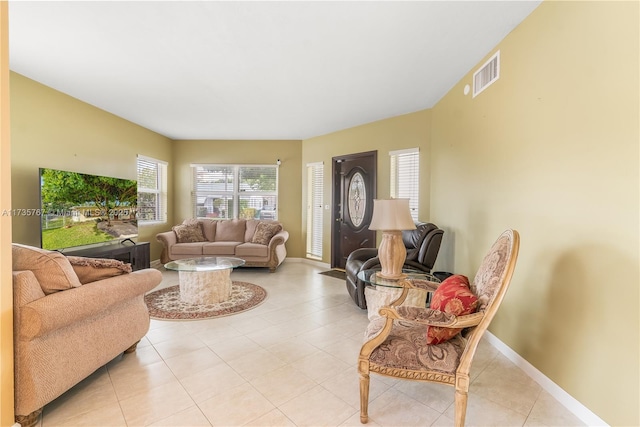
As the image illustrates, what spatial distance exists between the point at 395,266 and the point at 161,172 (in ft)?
17.7

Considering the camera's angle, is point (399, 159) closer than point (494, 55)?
No

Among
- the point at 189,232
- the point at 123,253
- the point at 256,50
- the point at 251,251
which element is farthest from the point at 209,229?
the point at 256,50

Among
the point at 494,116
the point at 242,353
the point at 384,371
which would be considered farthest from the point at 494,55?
the point at 242,353

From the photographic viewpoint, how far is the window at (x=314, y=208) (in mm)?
5965

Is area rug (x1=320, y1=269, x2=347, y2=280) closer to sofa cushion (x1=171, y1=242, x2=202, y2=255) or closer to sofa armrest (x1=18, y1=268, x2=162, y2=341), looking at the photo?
sofa cushion (x1=171, y1=242, x2=202, y2=255)

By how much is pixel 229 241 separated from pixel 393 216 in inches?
153

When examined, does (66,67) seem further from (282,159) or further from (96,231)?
(282,159)

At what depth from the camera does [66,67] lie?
3.02 m

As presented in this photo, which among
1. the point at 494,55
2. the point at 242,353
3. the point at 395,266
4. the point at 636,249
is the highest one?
the point at 494,55

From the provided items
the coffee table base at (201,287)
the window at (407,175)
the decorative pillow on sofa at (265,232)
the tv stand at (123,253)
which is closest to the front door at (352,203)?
the window at (407,175)

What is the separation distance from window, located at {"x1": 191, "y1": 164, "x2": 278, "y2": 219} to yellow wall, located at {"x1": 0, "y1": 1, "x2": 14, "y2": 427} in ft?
15.8

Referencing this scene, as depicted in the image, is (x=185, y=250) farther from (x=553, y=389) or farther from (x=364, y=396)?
(x=553, y=389)

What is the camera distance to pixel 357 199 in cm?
527

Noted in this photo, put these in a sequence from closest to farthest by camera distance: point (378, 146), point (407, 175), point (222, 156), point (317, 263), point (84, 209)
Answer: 1. point (84, 209)
2. point (407, 175)
3. point (378, 146)
4. point (317, 263)
5. point (222, 156)
